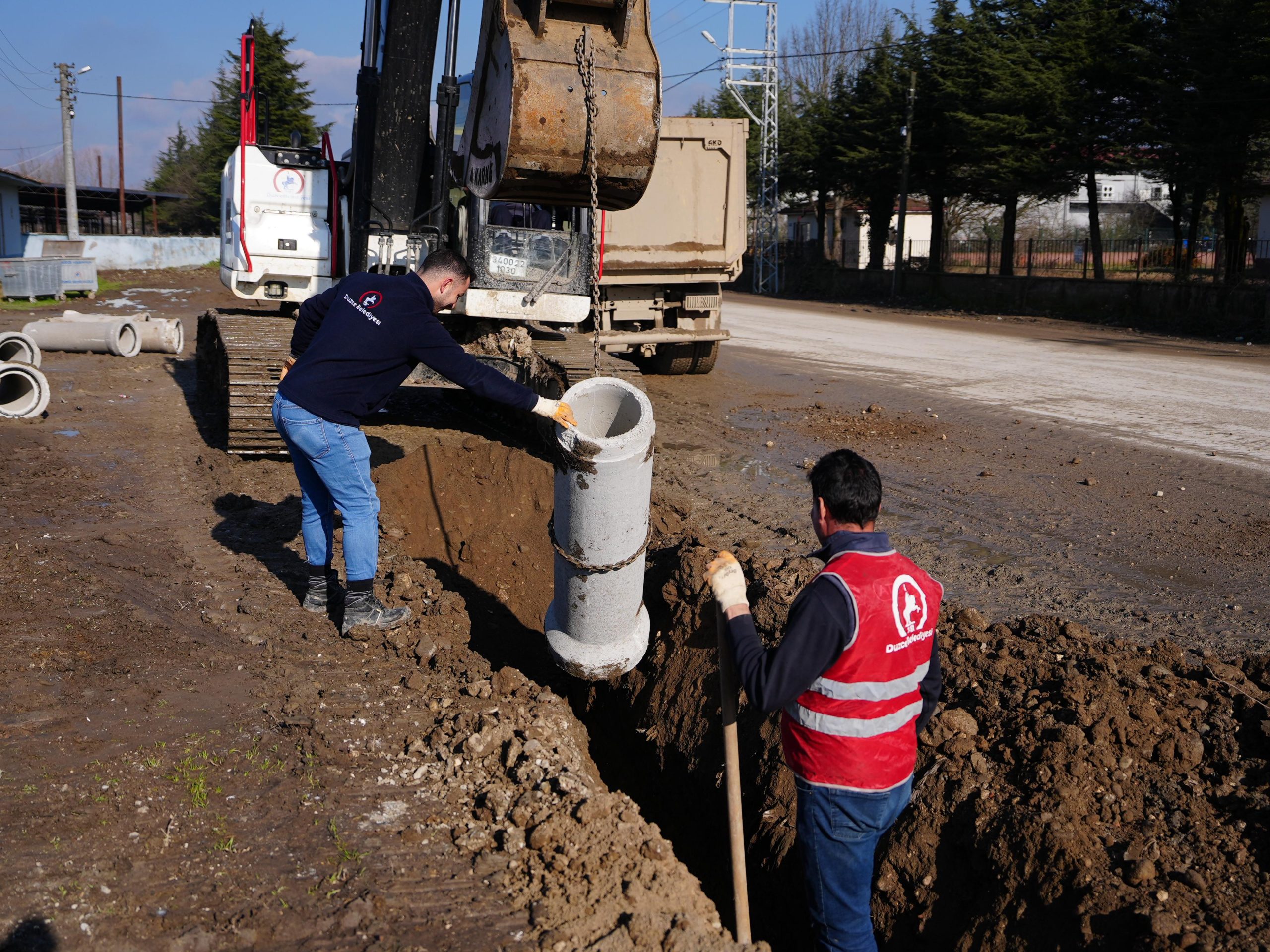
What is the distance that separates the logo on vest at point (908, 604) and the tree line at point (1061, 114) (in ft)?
77.8

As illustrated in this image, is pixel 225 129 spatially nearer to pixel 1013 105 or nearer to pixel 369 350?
pixel 1013 105

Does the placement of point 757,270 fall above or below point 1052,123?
below

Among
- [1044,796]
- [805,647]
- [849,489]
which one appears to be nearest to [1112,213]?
[1044,796]

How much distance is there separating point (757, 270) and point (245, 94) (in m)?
34.5

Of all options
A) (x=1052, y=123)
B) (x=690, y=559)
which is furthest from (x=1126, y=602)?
(x=1052, y=123)

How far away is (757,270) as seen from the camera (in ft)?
141

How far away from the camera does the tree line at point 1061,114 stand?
2327 centimetres

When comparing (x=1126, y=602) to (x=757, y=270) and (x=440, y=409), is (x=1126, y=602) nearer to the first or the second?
(x=440, y=409)

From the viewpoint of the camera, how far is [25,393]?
35.9 ft

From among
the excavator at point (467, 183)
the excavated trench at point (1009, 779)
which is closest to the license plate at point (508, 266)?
the excavator at point (467, 183)

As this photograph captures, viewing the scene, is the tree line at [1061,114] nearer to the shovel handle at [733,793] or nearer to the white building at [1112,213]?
the white building at [1112,213]

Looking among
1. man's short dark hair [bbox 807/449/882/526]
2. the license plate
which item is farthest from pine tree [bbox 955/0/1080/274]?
man's short dark hair [bbox 807/449/882/526]

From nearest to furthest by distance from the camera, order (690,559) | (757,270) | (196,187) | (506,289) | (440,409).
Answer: (690,559) < (506,289) < (440,409) < (757,270) < (196,187)

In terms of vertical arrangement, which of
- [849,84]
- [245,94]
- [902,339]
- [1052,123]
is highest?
[849,84]
